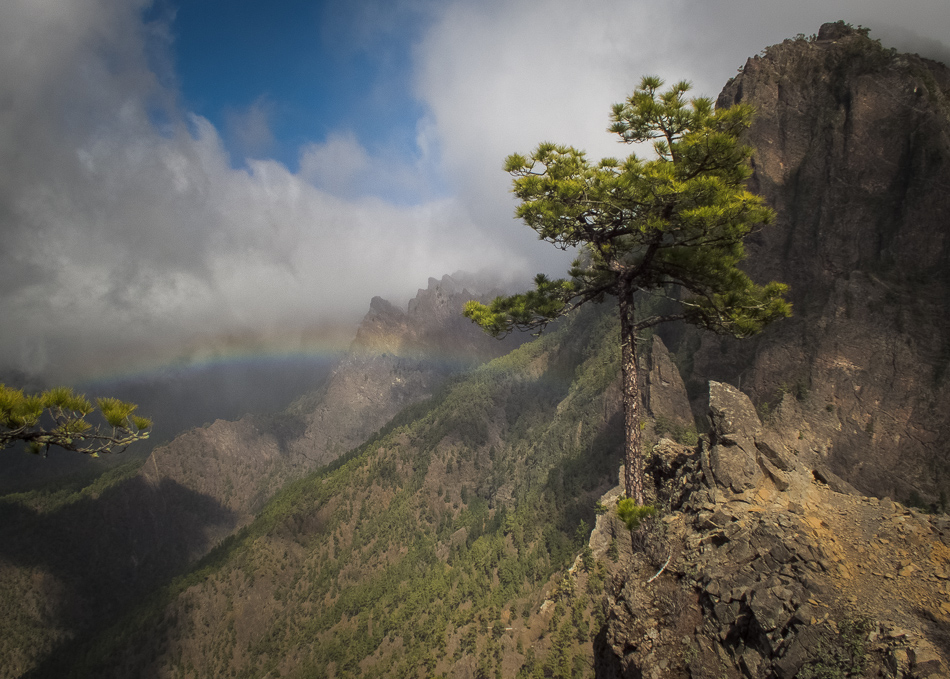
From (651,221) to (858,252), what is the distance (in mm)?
37483

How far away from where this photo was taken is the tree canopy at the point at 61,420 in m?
7.58

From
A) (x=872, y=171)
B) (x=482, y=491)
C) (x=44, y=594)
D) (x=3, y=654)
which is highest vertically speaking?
(x=872, y=171)

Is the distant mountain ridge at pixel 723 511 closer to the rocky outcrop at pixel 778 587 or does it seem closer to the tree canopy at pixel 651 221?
→ the rocky outcrop at pixel 778 587

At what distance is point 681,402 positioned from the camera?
170ft

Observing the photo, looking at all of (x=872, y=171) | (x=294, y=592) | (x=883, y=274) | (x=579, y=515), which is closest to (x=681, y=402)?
(x=883, y=274)

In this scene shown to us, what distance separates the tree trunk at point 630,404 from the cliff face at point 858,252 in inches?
1074

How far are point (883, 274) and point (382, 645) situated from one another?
342 ft

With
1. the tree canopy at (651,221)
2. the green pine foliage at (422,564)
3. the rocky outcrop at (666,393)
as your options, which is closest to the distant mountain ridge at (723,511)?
the rocky outcrop at (666,393)

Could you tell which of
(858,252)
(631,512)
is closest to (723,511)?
(631,512)

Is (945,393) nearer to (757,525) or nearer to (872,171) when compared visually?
(872,171)

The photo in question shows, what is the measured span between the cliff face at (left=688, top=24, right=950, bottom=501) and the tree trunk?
1074 inches

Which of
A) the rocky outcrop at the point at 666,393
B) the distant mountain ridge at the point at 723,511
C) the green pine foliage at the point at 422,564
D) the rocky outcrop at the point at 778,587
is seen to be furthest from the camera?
the green pine foliage at the point at 422,564

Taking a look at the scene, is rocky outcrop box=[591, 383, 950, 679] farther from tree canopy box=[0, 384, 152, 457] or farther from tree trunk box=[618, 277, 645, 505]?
tree canopy box=[0, 384, 152, 457]

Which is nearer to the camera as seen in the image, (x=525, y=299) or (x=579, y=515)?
(x=525, y=299)
